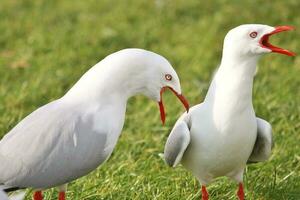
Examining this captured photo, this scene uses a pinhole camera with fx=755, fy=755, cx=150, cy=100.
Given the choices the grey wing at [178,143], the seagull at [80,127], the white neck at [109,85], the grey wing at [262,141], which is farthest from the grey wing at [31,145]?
the grey wing at [262,141]

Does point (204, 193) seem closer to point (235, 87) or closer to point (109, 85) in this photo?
point (235, 87)

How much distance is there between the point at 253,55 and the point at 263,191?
3.23 ft

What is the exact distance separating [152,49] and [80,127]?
4.31 m

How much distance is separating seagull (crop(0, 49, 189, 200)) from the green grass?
0.88 meters

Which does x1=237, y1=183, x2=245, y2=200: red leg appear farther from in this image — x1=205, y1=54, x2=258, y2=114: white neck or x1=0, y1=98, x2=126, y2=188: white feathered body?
x1=0, y1=98, x2=126, y2=188: white feathered body

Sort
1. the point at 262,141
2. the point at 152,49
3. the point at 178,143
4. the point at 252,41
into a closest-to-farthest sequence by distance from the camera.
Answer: the point at 252,41, the point at 178,143, the point at 262,141, the point at 152,49

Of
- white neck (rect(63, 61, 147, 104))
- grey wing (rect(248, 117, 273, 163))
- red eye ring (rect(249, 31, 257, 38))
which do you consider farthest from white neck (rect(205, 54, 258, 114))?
white neck (rect(63, 61, 147, 104))

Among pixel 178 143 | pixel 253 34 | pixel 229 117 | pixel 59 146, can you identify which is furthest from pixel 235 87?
pixel 59 146

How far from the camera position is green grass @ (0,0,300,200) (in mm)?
4609

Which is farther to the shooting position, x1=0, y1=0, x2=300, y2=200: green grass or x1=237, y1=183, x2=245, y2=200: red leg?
x1=0, y1=0, x2=300, y2=200: green grass

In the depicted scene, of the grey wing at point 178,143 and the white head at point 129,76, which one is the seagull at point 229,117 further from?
the white head at point 129,76

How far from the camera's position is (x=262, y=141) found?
162 inches

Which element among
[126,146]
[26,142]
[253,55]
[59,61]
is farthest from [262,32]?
[59,61]

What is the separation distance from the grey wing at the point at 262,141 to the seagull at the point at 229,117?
7 centimetres
